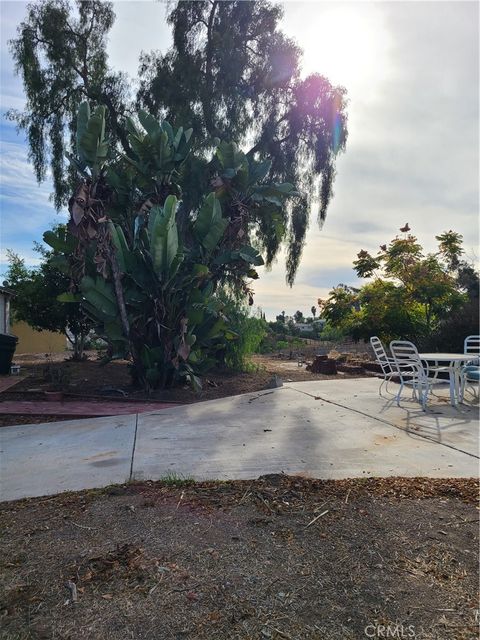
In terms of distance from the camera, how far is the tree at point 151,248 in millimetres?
7758

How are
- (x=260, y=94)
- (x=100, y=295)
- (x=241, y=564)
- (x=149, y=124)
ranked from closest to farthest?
(x=241, y=564), (x=100, y=295), (x=149, y=124), (x=260, y=94)

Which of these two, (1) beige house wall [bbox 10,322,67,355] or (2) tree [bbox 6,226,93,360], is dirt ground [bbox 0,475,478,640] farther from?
(1) beige house wall [bbox 10,322,67,355]

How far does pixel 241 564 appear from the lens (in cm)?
253

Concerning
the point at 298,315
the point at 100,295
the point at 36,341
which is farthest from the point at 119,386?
the point at 298,315

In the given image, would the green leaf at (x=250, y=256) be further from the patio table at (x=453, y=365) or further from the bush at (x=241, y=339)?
the patio table at (x=453, y=365)

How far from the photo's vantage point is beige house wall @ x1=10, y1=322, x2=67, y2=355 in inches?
939

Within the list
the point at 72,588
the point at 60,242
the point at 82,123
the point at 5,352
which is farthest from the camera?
the point at 5,352

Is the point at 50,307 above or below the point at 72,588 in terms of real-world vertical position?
above

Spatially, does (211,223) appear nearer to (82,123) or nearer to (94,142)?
(94,142)

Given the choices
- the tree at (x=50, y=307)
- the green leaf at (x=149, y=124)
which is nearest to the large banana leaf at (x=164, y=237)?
the green leaf at (x=149, y=124)

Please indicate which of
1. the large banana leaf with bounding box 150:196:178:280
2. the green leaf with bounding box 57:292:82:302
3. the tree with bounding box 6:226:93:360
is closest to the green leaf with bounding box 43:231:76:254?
the green leaf with bounding box 57:292:82:302

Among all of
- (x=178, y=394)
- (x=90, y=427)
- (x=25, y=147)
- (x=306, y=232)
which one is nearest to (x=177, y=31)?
(x=25, y=147)

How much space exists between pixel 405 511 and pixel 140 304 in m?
6.34

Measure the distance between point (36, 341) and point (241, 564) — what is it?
24.7 metres
